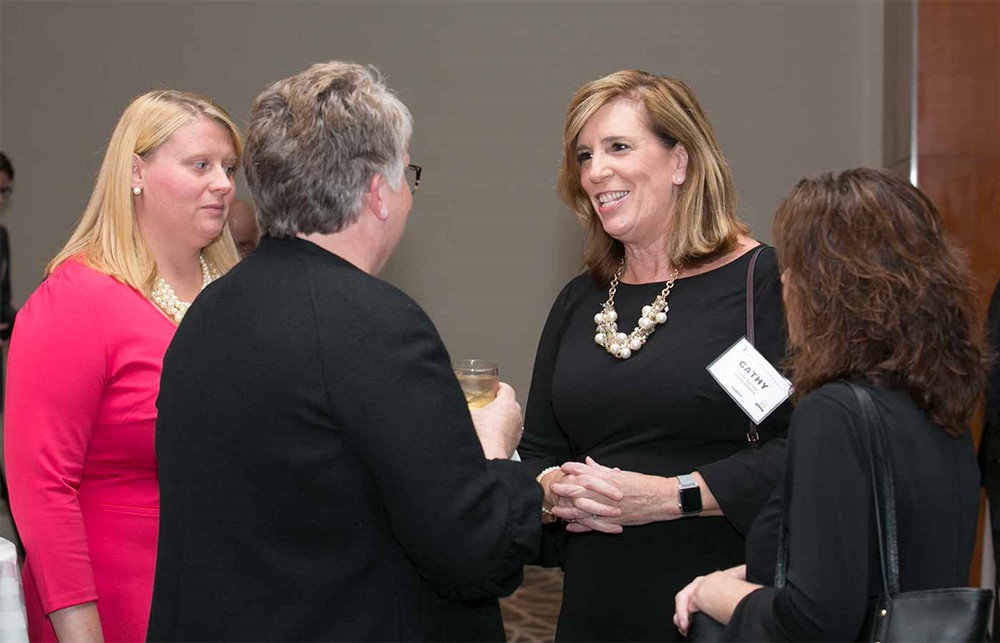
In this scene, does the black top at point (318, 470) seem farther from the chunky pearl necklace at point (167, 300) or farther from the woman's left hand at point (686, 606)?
the chunky pearl necklace at point (167, 300)

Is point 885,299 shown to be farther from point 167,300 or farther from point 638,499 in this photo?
point 167,300

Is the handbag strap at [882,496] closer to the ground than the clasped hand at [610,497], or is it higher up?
higher up

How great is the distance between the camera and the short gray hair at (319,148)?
1.43 m

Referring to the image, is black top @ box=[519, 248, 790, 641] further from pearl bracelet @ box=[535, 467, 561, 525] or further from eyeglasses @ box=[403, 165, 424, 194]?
eyeglasses @ box=[403, 165, 424, 194]

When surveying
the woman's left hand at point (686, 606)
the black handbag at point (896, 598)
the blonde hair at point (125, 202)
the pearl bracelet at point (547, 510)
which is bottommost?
the pearl bracelet at point (547, 510)

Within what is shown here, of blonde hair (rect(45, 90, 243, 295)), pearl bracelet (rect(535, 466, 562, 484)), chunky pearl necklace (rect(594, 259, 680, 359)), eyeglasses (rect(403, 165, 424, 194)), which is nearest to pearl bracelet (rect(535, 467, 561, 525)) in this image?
pearl bracelet (rect(535, 466, 562, 484))

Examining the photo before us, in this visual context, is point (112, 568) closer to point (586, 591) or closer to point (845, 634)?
point (586, 591)

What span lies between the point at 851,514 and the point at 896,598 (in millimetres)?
131

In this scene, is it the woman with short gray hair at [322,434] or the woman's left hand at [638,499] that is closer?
the woman with short gray hair at [322,434]

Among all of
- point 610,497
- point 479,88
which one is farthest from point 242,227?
point 610,497

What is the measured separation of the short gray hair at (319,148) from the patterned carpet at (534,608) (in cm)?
312

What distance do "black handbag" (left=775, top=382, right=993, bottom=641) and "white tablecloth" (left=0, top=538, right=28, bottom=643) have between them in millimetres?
1405

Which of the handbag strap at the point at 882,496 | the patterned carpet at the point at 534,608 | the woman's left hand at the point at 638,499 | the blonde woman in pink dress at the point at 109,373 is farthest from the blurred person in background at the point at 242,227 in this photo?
the handbag strap at the point at 882,496

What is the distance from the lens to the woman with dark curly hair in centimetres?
137
